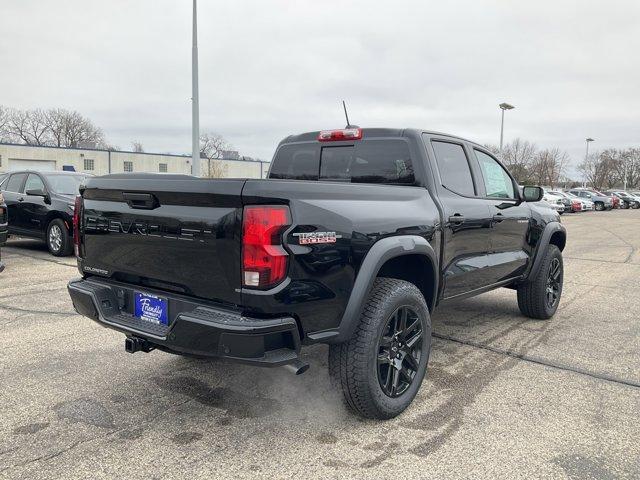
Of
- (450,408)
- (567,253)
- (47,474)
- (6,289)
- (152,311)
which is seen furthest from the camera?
(567,253)

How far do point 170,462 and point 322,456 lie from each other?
79 cm

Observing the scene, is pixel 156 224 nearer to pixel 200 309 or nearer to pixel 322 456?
pixel 200 309

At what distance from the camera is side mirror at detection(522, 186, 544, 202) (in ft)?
16.5

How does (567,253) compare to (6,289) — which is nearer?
(6,289)

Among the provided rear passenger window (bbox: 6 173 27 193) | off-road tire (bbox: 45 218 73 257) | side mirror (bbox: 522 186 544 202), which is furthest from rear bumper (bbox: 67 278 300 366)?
rear passenger window (bbox: 6 173 27 193)

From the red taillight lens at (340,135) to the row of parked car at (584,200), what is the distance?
2415 cm

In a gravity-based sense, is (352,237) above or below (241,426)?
above

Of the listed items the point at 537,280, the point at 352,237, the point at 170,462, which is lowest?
the point at 170,462

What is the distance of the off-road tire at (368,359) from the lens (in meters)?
2.94

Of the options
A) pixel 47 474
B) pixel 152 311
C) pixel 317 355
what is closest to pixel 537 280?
pixel 317 355

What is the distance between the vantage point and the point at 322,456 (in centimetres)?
279

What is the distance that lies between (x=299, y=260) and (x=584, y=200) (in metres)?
38.7

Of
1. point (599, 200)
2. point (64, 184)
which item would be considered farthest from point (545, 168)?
point (64, 184)

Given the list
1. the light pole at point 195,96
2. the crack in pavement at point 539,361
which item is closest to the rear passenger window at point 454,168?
the crack in pavement at point 539,361
